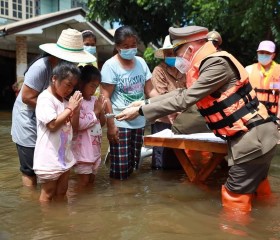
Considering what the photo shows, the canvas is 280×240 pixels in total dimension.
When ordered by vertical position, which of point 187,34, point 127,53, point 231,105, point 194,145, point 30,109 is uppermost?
point 187,34

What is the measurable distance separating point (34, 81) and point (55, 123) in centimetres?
58

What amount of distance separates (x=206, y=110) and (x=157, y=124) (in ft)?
Answer: 6.44

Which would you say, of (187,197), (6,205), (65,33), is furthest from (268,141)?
(6,205)

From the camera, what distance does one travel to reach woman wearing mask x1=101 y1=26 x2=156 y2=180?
4582 millimetres

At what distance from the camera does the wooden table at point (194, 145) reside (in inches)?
166

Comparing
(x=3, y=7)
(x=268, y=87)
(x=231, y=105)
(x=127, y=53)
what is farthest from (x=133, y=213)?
(x=3, y=7)

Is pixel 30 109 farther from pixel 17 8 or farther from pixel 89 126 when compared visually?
pixel 17 8

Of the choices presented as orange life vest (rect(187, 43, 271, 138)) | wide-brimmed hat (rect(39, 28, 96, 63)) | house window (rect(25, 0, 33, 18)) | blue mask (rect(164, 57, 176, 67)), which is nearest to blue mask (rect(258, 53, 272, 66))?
blue mask (rect(164, 57, 176, 67))

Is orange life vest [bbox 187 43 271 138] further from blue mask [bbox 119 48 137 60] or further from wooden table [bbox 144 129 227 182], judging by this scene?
blue mask [bbox 119 48 137 60]

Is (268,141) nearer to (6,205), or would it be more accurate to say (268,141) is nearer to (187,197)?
(187,197)

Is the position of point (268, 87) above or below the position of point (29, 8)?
below

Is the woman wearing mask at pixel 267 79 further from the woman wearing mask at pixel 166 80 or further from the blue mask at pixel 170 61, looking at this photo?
the blue mask at pixel 170 61

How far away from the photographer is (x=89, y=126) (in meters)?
4.25

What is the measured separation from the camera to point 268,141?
350 centimetres
